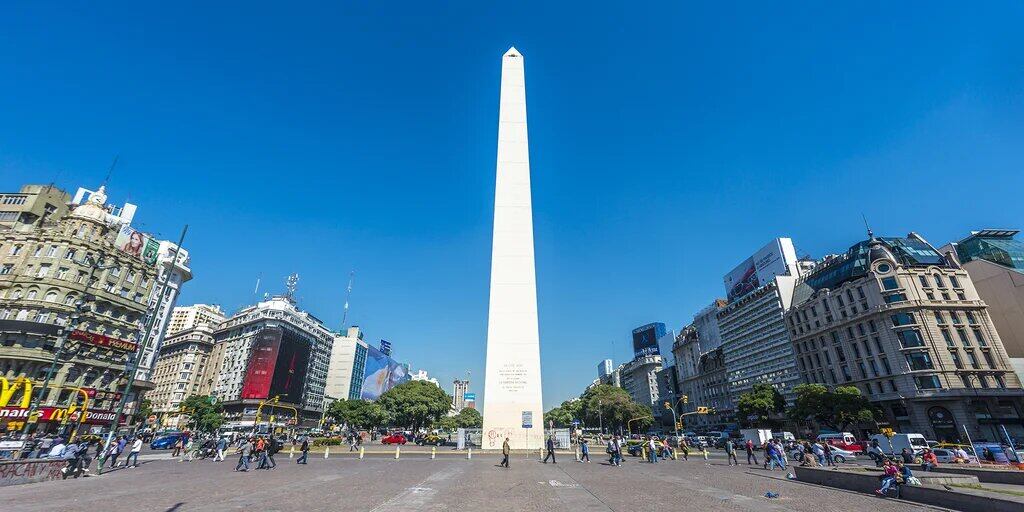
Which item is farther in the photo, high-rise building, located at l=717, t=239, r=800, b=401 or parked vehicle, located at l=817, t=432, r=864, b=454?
high-rise building, located at l=717, t=239, r=800, b=401

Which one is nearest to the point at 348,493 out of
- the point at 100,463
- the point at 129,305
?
the point at 100,463

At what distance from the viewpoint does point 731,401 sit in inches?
3383

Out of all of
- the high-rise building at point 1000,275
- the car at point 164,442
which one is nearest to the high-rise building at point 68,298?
the car at point 164,442

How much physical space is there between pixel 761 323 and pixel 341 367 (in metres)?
118

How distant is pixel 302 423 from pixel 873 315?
114988mm

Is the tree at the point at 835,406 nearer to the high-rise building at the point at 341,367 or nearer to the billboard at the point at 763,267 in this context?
the billboard at the point at 763,267

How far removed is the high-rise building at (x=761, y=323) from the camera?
240 ft

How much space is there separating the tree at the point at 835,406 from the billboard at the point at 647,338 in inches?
3616

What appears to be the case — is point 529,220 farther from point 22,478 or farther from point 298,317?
point 298,317

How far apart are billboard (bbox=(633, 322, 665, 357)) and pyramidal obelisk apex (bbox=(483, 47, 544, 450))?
119 metres

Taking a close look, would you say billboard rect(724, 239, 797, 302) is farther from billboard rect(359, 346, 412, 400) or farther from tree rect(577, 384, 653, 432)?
billboard rect(359, 346, 412, 400)

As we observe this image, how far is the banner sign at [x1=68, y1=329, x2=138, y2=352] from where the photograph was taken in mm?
46013

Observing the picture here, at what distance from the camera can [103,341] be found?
163 ft

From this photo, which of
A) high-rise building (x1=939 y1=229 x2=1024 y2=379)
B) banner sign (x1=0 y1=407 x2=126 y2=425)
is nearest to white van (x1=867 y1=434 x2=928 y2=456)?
high-rise building (x1=939 y1=229 x2=1024 y2=379)
